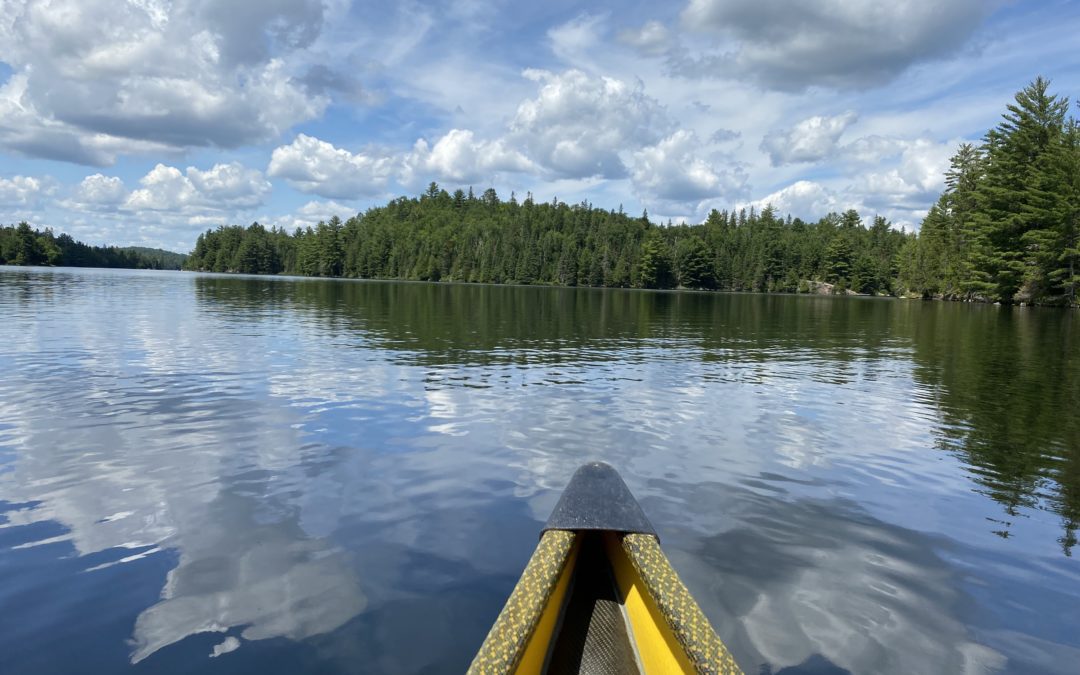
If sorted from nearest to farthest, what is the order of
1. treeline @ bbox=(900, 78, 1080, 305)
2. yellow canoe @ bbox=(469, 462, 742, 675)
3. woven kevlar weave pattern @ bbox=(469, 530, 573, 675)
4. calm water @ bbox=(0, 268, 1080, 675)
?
→ woven kevlar weave pattern @ bbox=(469, 530, 573, 675), yellow canoe @ bbox=(469, 462, 742, 675), calm water @ bbox=(0, 268, 1080, 675), treeline @ bbox=(900, 78, 1080, 305)

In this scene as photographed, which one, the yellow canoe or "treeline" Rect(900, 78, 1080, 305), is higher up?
"treeline" Rect(900, 78, 1080, 305)

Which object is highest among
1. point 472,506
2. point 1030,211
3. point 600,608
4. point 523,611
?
point 1030,211

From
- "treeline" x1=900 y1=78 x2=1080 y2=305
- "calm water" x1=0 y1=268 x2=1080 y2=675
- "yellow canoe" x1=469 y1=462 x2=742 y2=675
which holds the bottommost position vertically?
"calm water" x1=0 y1=268 x2=1080 y2=675

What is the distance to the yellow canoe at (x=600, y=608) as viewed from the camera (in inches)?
177

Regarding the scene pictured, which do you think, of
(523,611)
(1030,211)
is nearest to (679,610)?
(523,611)

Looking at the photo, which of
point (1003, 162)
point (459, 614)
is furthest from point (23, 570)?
point (1003, 162)

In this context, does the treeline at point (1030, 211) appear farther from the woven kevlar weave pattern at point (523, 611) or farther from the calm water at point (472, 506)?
the woven kevlar weave pattern at point (523, 611)

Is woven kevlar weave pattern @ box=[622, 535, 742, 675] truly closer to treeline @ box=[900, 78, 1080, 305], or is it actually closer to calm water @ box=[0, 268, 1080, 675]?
calm water @ box=[0, 268, 1080, 675]

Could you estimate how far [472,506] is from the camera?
10453 millimetres

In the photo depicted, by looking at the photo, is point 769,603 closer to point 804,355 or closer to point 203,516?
point 203,516

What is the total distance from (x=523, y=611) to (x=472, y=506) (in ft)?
19.0

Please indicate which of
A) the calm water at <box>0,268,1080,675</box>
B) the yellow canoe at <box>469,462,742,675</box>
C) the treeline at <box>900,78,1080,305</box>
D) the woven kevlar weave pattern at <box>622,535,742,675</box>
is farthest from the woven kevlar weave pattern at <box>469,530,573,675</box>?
the treeline at <box>900,78,1080,305</box>

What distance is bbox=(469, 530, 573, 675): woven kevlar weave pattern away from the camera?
419 cm

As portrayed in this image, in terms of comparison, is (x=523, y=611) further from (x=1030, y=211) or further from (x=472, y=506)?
(x=1030, y=211)
